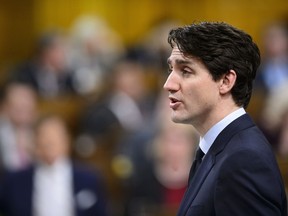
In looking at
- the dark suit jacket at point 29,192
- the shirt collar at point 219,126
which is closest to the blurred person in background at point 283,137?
the dark suit jacket at point 29,192

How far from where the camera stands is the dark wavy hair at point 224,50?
7.64ft

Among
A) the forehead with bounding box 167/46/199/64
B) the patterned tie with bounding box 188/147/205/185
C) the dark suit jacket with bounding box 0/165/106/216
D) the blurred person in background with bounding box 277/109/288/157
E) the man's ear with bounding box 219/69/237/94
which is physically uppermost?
the forehead with bounding box 167/46/199/64

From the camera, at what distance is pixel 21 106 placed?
6957mm

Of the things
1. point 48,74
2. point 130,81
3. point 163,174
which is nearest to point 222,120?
point 163,174

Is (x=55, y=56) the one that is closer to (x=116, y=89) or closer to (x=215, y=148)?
(x=116, y=89)

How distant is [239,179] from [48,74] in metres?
6.22

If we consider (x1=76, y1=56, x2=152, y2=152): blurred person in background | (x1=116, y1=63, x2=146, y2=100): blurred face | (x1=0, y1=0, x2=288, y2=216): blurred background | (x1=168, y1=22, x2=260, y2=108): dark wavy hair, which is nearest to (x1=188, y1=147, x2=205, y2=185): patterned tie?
(x1=168, y1=22, x2=260, y2=108): dark wavy hair

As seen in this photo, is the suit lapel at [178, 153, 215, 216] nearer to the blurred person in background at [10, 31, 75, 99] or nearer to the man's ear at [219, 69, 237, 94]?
the man's ear at [219, 69, 237, 94]

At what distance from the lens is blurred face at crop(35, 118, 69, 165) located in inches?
206

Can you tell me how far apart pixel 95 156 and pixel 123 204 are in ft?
2.94

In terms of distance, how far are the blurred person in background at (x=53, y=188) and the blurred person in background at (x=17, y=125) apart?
1.23m

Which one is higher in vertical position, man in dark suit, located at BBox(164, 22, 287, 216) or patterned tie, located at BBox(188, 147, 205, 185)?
man in dark suit, located at BBox(164, 22, 287, 216)

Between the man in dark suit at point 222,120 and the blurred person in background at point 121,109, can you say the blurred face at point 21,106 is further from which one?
the man in dark suit at point 222,120

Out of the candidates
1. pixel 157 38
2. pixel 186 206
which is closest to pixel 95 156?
pixel 157 38
